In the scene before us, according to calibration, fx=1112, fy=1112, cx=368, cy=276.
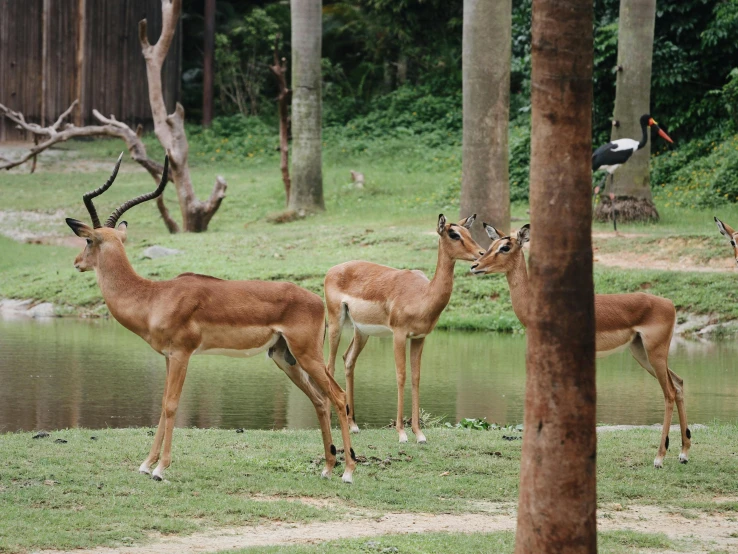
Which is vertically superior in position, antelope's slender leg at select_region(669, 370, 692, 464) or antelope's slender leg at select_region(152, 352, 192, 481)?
antelope's slender leg at select_region(152, 352, 192, 481)

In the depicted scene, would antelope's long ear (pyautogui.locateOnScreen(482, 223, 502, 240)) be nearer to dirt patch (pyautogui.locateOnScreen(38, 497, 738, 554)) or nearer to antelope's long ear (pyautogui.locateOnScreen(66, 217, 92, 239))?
dirt patch (pyautogui.locateOnScreen(38, 497, 738, 554))

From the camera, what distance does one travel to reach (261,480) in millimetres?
7367

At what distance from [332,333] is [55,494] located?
3.69 meters

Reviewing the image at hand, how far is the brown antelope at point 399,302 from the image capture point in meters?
9.23

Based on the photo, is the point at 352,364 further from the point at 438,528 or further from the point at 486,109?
the point at 486,109

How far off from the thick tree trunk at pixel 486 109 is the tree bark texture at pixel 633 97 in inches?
141

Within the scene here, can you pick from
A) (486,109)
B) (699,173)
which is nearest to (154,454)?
(486,109)

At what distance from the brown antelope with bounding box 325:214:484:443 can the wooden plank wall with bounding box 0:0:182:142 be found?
64.6 ft

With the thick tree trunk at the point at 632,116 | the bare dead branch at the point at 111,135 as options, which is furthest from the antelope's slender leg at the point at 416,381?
the bare dead branch at the point at 111,135

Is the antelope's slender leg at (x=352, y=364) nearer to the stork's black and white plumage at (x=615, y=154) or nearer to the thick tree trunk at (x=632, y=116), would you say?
the stork's black and white plumage at (x=615, y=154)

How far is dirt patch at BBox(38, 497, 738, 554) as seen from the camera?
6000mm

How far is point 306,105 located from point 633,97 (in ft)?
22.0

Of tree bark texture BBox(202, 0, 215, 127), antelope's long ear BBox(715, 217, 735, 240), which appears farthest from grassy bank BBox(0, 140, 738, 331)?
antelope's long ear BBox(715, 217, 735, 240)

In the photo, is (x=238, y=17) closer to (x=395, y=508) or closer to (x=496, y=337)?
(x=496, y=337)
